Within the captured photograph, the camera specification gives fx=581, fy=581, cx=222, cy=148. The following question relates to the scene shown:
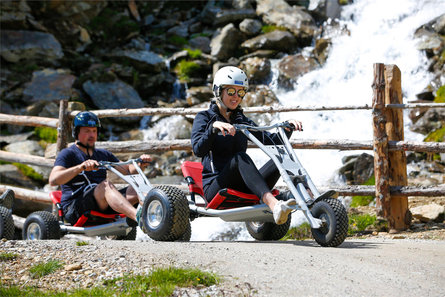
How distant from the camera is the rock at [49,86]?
15.3m

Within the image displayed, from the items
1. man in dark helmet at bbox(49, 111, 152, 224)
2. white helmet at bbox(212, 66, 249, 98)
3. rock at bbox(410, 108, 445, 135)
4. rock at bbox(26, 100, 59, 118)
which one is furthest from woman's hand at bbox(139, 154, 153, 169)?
rock at bbox(26, 100, 59, 118)

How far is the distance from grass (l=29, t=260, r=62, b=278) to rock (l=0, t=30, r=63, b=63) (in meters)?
14.4

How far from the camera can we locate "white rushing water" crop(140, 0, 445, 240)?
42.9 feet

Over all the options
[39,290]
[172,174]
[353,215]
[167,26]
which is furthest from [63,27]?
[39,290]

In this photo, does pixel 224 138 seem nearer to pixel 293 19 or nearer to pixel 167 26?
pixel 293 19

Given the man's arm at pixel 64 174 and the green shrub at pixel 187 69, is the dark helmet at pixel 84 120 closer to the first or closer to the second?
the man's arm at pixel 64 174

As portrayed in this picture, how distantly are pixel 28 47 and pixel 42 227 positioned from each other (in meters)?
12.3

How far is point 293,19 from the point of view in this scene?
19031mm

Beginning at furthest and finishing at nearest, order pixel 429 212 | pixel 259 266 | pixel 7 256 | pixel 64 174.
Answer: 1. pixel 429 212
2. pixel 64 174
3. pixel 7 256
4. pixel 259 266

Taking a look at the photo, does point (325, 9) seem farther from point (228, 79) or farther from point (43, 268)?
point (43, 268)

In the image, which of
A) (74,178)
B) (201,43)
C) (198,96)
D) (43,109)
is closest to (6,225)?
(74,178)

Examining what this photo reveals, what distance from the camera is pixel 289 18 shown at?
19.2m

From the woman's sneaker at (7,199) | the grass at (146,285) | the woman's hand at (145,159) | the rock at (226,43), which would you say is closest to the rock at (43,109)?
the rock at (226,43)

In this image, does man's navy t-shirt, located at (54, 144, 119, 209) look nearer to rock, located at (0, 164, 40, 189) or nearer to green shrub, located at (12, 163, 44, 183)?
rock, located at (0, 164, 40, 189)
